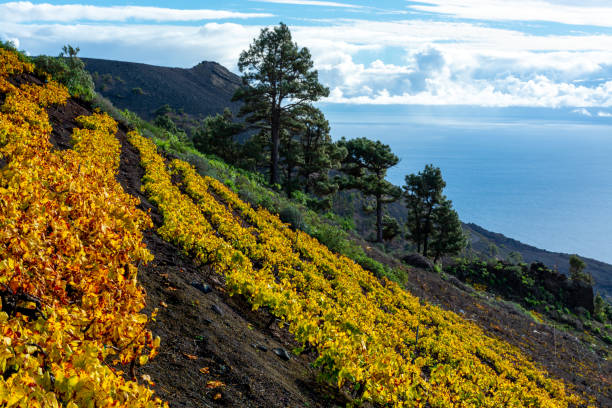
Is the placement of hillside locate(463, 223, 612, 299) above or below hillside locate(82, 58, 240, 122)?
below

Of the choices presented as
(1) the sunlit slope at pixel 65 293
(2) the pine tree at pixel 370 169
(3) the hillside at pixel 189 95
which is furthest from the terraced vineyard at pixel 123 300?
(3) the hillside at pixel 189 95

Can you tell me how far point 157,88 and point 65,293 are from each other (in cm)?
12514

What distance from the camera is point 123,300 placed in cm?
434

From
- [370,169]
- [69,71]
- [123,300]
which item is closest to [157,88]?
[370,169]

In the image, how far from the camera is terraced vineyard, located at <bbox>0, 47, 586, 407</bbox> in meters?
2.94

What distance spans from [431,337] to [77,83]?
63.9 ft

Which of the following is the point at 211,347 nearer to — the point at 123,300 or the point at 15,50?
the point at 123,300

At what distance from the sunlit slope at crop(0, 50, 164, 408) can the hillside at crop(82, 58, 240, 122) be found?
3817 inches

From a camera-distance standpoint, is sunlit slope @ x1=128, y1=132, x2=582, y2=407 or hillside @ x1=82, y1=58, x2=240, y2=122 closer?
sunlit slope @ x1=128, y1=132, x2=582, y2=407

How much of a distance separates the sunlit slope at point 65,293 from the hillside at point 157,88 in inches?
3817

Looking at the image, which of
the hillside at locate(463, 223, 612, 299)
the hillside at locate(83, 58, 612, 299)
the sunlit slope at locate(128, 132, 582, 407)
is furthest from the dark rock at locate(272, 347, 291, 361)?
the hillside at locate(463, 223, 612, 299)

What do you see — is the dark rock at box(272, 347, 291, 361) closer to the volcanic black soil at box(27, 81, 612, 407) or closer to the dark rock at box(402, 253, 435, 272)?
the volcanic black soil at box(27, 81, 612, 407)

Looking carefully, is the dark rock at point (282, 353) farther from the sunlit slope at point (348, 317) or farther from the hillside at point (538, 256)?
the hillside at point (538, 256)

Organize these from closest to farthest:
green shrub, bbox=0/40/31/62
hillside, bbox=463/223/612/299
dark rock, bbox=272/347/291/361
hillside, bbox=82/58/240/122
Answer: dark rock, bbox=272/347/291/361 → green shrub, bbox=0/40/31/62 → hillside, bbox=82/58/240/122 → hillside, bbox=463/223/612/299
